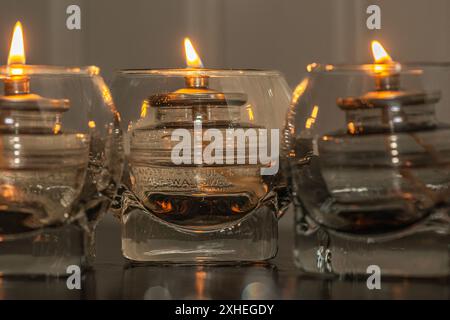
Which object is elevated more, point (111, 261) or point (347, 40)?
point (347, 40)

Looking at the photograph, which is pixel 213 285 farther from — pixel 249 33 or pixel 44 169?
pixel 249 33

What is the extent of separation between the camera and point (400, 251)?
0.49 m

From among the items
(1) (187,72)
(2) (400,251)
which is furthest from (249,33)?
(2) (400,251)

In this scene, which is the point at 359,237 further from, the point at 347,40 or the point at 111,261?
the point at 347,40

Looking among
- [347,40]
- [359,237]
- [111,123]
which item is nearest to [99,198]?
[111,123]

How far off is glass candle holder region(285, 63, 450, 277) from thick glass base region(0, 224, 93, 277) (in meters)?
0.13

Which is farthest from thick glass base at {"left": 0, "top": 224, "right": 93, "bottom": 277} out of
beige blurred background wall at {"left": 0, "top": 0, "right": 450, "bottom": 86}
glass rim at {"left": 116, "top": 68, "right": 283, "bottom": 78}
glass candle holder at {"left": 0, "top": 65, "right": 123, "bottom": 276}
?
beige blurred background wall at {"left": 0, "top": 0, "right": 450, "bottom": 86}

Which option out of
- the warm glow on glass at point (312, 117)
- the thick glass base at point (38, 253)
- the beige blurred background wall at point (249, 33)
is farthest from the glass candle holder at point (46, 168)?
the beige blurred background wall at point (249, 33)

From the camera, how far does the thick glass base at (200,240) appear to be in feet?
1.80

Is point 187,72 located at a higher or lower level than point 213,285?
higher

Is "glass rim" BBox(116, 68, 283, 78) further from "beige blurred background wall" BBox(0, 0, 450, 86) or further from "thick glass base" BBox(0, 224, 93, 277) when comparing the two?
"beige blurred background wall" BBox(0, 0, 450, 86)

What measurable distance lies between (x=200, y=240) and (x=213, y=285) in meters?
0.08

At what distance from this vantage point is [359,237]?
486 millimetres
